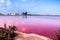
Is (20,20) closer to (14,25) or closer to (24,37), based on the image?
(14,25)

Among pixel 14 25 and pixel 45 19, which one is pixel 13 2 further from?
pixel 45 19

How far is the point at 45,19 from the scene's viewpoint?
1674 millimetres

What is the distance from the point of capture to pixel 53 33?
163 centimetres

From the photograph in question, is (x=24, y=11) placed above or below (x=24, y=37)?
above

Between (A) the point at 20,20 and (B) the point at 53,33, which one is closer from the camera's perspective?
(B) the point at 53,33

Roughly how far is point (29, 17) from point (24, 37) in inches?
9.8

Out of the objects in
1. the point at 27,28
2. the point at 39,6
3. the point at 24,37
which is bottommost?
the point at 24,37

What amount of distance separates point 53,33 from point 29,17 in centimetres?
35

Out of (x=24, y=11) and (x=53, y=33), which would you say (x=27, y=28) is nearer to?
(x=24, y=11)

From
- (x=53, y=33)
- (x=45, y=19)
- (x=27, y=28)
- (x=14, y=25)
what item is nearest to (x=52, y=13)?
(x=45, y=19)

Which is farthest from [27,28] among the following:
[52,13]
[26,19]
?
[52,13]

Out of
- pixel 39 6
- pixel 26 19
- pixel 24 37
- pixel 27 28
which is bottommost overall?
pixel 24 37

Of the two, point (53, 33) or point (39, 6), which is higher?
point (39, 6)

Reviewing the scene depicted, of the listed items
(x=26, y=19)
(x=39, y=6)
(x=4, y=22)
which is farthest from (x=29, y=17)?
(x=4, y=22)
